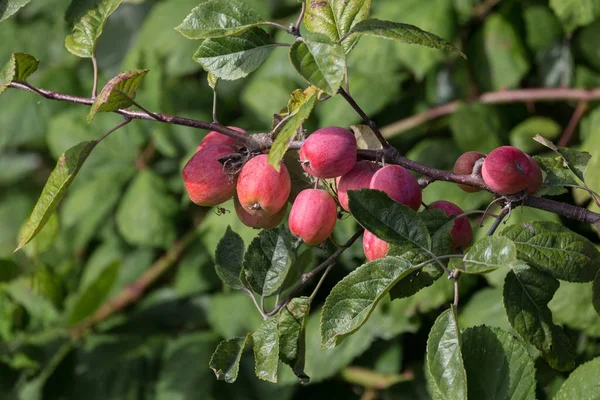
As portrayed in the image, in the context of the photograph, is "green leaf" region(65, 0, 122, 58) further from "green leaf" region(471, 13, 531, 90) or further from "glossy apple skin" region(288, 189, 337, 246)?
"green leaf" region(471, 13, 531, 90)

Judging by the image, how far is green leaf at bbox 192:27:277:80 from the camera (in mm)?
848

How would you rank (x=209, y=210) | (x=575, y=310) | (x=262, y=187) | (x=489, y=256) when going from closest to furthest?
(x=489, y=256) < (x=262, y=187) < (x=575, y=310) < (x=209, y=210)

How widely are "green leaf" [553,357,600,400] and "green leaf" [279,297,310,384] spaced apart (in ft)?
0.99

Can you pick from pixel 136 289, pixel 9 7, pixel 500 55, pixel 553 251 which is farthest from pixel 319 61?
pixel 136 289

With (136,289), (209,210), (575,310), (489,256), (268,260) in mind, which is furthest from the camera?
(136,289)

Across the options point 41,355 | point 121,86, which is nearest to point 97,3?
point 121,86

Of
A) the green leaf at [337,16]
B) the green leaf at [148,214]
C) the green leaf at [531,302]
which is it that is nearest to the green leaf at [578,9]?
the green leaf at [337,16]

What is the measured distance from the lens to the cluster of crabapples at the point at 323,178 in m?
0.78

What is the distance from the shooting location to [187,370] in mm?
1817

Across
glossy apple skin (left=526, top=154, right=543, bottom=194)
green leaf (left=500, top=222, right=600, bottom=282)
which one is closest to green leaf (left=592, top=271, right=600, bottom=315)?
green leaf (left=500, top=222, right=600, bottom=282)

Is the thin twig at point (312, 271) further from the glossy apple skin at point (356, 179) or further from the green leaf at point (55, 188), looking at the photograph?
the green leaf at point (55, 188)

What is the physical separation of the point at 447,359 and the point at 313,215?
207 mm

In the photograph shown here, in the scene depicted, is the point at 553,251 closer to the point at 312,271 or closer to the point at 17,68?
the point at 312,271

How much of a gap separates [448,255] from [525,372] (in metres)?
0.15
